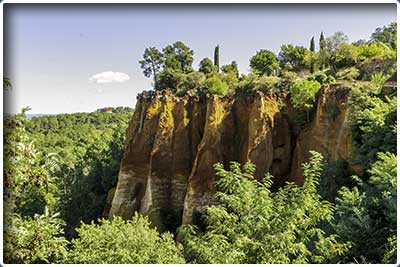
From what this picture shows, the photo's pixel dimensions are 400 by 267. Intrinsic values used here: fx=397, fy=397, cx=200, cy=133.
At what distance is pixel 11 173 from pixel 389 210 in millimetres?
4381

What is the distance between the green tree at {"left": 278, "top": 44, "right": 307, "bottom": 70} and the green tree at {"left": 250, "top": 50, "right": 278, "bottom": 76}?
2.50 feet

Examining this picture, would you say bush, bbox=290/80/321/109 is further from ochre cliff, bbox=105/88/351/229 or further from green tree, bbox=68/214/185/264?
green tree, bbox=68/214/185/264

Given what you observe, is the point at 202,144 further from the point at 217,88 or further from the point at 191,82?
the point at 191,82

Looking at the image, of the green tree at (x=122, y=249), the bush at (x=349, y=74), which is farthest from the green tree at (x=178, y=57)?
the green tree at (x=122, y=249)

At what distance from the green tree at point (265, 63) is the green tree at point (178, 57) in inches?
172

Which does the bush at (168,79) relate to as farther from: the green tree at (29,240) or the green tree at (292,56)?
the green tree at (29,240)

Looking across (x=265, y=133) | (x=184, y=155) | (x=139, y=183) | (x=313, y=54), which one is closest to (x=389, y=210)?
(x=265, y=133)

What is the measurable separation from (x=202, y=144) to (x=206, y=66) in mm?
10235

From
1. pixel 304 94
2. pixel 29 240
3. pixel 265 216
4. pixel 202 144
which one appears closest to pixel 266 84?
pixel 304 94

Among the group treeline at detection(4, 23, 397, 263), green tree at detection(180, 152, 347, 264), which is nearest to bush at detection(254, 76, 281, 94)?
treeline at detection(4, 23, 397, 263)

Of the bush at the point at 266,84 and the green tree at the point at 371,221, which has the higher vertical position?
the bush at the point at 266,84

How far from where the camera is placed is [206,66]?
2162 cm

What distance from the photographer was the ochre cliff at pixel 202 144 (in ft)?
34.3

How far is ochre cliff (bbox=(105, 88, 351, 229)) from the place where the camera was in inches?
412
